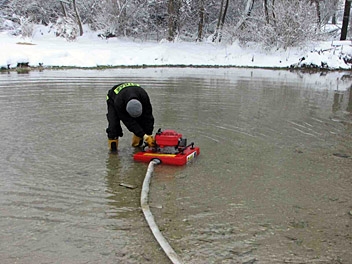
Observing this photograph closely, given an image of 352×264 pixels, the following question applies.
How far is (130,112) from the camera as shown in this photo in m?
4.89

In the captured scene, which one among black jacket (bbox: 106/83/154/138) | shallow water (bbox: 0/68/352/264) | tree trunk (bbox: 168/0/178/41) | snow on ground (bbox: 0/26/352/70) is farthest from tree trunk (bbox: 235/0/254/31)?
black jacket (bbox: 106/83/154/138)

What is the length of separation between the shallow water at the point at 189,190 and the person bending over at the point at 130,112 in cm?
37

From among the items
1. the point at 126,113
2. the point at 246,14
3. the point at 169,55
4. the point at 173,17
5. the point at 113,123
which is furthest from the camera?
the point at 173,17

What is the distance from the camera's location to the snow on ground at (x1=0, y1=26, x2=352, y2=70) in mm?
Result: 18750

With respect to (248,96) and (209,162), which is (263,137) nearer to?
(209,162)

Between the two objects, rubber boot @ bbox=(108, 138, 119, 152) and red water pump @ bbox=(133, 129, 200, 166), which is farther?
rubber boot @ bbox=(108, 138, 119, 152)

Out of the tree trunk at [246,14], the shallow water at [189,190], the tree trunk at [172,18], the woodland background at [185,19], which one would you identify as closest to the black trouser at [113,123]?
the shallow water at [189,190]

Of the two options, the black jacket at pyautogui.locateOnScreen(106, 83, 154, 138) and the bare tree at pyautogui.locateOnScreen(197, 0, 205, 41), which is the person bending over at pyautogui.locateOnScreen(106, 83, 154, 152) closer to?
the black jacket at pyautogui.locateOnScreen(106, 83, 154, 138)

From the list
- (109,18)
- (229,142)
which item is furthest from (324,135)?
(109,18)

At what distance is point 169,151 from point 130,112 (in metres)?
0.77

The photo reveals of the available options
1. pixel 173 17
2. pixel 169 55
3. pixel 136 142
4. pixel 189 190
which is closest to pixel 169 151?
pixel 136 142

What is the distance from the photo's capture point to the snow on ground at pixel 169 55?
18.8m

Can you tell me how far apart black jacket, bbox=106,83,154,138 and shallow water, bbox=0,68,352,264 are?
409 mm

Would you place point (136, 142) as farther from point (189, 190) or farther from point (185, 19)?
point (185, 19)
